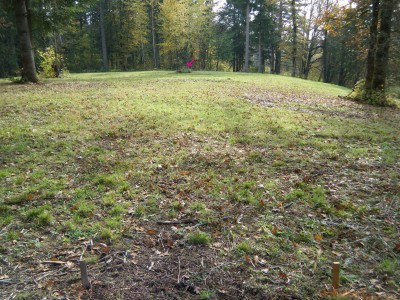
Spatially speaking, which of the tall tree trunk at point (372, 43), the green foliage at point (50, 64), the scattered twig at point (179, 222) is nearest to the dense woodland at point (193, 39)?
the green foliage at point (50, 64)

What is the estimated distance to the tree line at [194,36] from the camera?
15461 millimetres

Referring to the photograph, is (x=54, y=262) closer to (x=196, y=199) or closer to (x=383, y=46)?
(x=196, y=199)

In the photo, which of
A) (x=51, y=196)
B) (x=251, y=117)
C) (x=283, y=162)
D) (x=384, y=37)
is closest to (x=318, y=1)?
(x=384, y=37)

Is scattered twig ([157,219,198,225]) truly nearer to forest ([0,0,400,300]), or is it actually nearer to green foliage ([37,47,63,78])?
forest ([0,0,400,300])

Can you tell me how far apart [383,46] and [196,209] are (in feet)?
41.7

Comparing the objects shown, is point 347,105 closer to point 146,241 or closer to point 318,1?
point 146,241

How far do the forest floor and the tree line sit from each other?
30.0 feet

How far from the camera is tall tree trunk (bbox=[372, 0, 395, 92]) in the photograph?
1238 cm

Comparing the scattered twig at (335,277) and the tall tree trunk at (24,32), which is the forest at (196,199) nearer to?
the scattered twig at (335,277)

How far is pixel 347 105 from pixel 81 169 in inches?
460

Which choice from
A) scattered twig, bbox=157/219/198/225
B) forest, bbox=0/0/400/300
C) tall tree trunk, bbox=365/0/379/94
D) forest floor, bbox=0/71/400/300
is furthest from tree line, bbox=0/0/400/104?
scattered twig, bbox=157/219/198/225

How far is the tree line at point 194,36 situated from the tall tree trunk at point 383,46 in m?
0.04

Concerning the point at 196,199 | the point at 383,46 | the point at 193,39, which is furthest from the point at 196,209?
the point at 193,39

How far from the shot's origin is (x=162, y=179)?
5480mm
